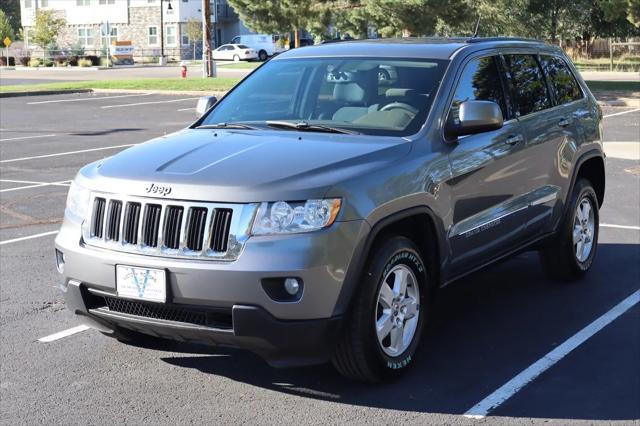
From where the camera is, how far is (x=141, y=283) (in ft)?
15.1

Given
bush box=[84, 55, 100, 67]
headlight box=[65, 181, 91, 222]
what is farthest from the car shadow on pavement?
bush box=[84, 55, 100, 67]

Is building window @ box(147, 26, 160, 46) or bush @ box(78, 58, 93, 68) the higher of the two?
building window @ box(147, 26, 160, 46)

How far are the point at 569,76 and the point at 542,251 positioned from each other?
1467 mm

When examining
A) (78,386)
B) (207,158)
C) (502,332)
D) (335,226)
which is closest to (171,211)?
(207,158)

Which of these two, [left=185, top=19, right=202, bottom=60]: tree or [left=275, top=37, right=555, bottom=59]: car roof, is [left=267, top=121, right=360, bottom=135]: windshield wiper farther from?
[left=185, top=19, right=202, bottom=60]: tree

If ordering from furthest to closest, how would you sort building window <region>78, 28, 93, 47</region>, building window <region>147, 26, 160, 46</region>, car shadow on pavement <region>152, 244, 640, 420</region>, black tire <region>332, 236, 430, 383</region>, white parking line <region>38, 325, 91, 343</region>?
building window <region>78, 28, 93, 47</region>, building window <region>147, 26, 160, 46</region>, white parking line <region>38, 325, 91, 343</region>, car shadow on pavement <region>152, 244, 640, 420</region>, black tire <region>332, 236, 430, 383</region>

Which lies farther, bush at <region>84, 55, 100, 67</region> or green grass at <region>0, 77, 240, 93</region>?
bush at <region>84, 55, 100, 67</region>

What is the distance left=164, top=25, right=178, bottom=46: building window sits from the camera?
74.8 metres

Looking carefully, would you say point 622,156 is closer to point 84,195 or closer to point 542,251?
point 542,251

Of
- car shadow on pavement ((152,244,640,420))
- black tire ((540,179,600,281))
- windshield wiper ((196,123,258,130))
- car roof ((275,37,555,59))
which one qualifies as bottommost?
car shadow on pavement ((152,244,640,420))

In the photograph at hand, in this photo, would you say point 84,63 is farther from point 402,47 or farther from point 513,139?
point 513,139

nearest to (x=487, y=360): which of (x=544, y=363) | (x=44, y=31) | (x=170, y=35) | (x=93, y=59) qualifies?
(x=544, y=363)

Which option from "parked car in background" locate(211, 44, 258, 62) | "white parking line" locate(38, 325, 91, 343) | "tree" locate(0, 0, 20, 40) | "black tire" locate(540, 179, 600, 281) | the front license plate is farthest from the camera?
"tree" locate(0, 0, 20, 40)

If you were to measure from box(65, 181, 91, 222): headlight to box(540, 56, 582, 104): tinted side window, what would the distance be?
3779mm
